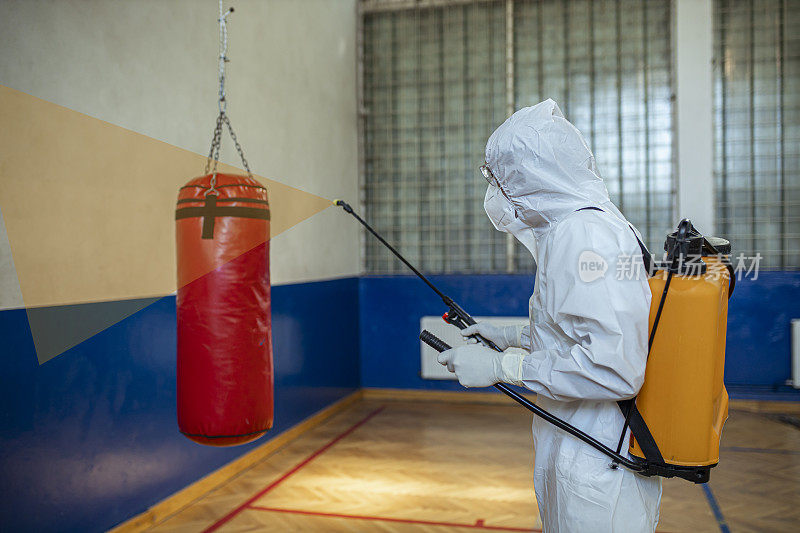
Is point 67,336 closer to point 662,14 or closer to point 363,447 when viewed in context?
point 363,447

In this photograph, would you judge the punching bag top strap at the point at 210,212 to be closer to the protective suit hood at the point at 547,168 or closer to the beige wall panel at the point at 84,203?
the beige wall panel at the point at 84,203

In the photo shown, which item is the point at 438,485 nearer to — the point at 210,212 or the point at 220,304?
the point at 220,304

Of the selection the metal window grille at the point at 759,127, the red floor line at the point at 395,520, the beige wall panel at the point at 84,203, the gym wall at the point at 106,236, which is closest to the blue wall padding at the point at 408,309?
the gym wall at the point at 106,236

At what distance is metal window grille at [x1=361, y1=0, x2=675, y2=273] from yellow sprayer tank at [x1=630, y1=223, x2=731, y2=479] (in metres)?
3.71

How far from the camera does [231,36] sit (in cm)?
329

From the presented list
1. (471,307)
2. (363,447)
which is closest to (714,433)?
(363,447)

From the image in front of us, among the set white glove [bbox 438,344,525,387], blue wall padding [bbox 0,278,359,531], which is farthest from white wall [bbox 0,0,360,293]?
white glove [bbox 438,344,525,387]

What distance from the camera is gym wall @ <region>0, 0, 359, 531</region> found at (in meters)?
2.05

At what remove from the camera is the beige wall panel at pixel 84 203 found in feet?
6.71

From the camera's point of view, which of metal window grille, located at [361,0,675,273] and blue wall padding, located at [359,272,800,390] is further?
metal window grille, located at [361,0,675,273]

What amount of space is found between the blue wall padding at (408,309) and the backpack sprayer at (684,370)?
354cm

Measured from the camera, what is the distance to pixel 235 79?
3.32 meters

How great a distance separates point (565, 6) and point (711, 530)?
12.6 ft

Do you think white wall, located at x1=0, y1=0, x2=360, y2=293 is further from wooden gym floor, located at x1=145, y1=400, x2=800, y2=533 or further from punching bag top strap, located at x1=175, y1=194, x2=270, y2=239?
wooden gym floor, located at x1=145, y1=400, x2=800, y2=533
